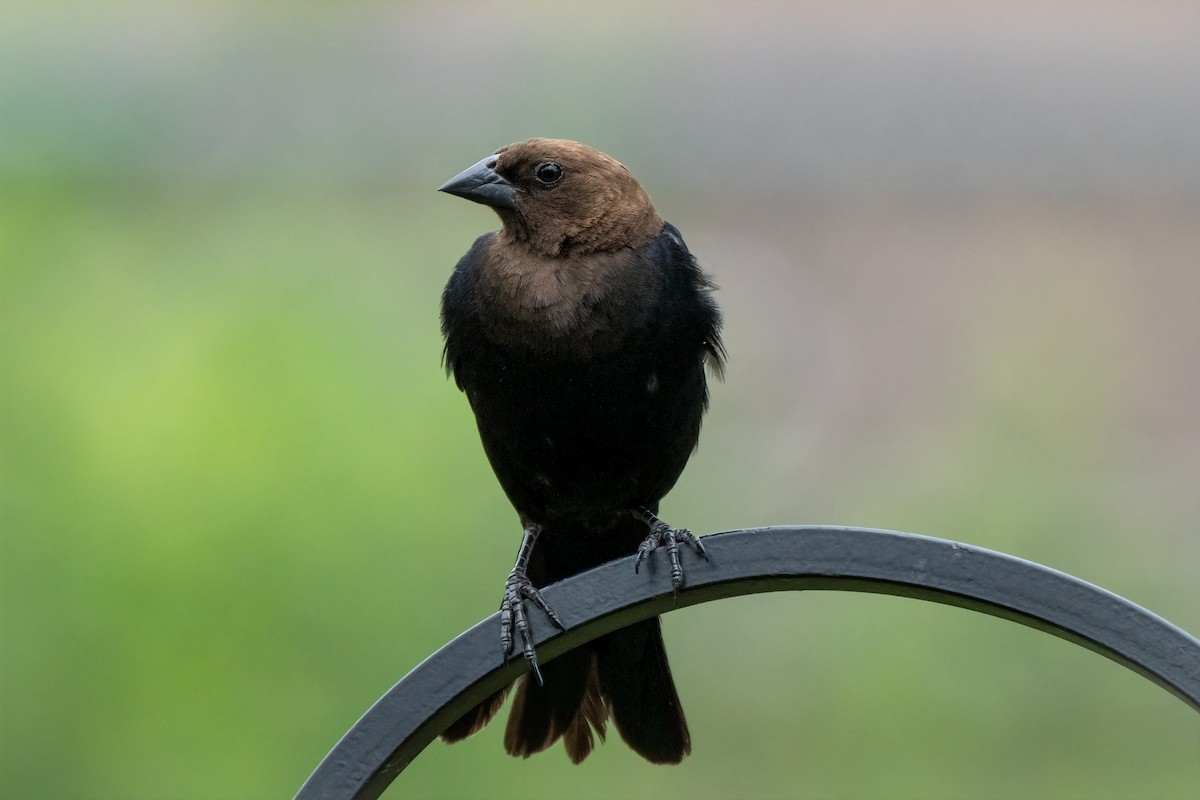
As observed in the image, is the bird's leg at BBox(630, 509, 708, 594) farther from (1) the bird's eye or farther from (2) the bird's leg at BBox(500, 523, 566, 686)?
(1) the bird's eye

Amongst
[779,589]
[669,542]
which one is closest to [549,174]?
[669,542]

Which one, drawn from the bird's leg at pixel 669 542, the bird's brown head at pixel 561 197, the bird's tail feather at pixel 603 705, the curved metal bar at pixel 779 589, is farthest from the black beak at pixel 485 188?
the curved metal bar at pixel 779 589

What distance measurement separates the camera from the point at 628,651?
8.16ft

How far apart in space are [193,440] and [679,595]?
2.38m

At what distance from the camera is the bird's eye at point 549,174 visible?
267 cm

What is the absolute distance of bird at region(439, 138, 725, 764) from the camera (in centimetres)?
244

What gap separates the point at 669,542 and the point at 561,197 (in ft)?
2.86

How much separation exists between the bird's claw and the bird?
14cm

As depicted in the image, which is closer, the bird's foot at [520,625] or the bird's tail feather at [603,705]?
the bird's foot at [520,625]

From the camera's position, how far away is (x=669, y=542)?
2.03 m

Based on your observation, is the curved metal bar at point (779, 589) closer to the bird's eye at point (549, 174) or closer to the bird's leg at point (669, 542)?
Answer: the bird's leg at point (669, 542)

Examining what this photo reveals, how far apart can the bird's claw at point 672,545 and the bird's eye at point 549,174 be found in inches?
26.8

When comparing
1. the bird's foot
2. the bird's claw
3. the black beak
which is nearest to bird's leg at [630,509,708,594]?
the bird's claw

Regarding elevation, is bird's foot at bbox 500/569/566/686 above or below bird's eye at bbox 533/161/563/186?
below
